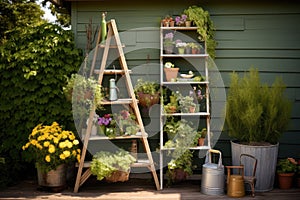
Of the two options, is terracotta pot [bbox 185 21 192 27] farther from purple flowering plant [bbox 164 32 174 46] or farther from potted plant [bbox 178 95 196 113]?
potted plant [bbox 178 95 196 113]

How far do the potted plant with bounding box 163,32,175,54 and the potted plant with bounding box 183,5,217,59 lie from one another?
1.01 ft

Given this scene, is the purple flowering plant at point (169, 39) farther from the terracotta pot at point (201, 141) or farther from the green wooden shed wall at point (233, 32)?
the terracotta pot at point (201, 141)

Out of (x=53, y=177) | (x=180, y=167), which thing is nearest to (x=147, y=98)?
(x=180, y=167)

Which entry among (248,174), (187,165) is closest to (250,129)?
(248,174)

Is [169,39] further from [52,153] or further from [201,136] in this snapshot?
[52,153]

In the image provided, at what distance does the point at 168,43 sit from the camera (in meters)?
4.42

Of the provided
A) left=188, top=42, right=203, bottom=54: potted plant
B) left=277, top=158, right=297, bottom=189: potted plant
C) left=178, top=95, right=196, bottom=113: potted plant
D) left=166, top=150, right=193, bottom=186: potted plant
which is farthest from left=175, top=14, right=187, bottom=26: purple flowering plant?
left=277, top=158, right=297, bottom=189: potted plant

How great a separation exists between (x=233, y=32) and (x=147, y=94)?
4.34 ft

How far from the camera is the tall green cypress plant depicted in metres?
4.09

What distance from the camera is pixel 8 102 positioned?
14.8 ft

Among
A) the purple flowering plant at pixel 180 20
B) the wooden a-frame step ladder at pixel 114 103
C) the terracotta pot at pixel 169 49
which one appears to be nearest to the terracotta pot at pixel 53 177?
the wooden a-frame step ladder at pixel 114 103

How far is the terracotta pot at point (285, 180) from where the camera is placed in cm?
415

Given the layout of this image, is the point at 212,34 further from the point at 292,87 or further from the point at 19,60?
the point at 19,60

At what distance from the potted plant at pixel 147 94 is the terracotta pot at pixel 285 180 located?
1.61m
